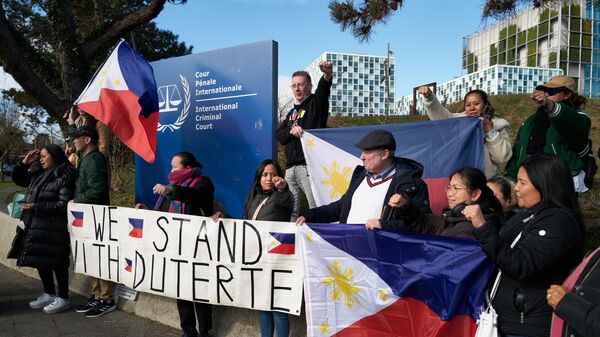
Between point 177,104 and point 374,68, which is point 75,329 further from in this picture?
point 374,68

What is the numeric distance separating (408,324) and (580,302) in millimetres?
1337

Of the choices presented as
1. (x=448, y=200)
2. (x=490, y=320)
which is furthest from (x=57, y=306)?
(x=490, y=320)

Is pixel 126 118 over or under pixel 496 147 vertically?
over

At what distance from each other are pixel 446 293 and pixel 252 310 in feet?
5.73

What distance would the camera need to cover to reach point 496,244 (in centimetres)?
231

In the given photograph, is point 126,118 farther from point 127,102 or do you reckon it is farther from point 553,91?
point 553,91

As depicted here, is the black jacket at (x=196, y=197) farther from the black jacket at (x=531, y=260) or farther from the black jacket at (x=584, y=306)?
the black jacket at (x=584, y=306)

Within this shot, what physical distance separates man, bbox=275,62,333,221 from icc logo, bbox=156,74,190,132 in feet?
4.78

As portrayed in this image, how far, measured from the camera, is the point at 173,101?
598 cm

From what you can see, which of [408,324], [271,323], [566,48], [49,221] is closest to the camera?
[408,324]

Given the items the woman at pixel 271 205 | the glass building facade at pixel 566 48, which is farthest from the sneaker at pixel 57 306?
the glass building facade at pixel 566 48

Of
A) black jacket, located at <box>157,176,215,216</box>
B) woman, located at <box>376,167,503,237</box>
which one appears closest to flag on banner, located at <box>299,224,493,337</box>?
woman, located at <box>376,167,503,237</box>

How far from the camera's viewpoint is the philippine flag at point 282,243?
3.56m

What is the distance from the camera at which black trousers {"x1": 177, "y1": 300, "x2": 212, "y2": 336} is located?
4090 mm
